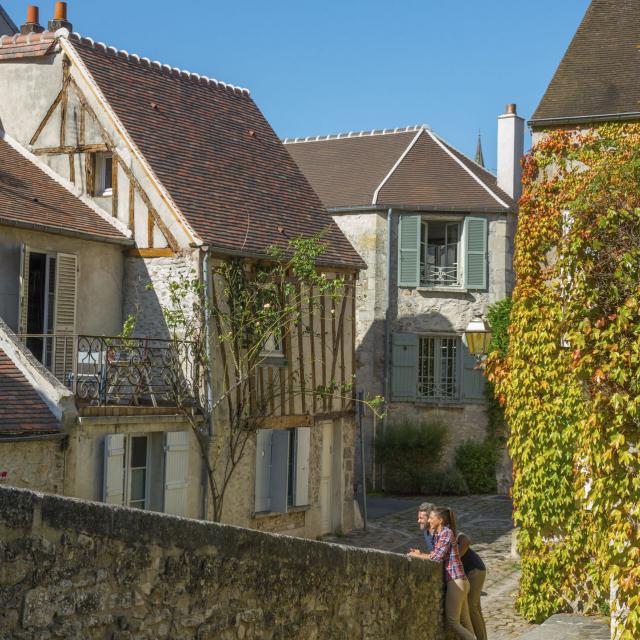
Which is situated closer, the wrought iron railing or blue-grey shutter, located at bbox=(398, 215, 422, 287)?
blue-grey shutter, located at bbox=(398, 215, 422, 287)

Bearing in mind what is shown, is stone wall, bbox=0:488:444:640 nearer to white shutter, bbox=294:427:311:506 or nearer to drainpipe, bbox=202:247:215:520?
drainpipe, bbox=202:247:215:520

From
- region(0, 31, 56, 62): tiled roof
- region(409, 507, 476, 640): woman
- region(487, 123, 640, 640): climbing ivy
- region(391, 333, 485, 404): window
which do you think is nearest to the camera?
region(487, 123, 640, 640): climbing ivy

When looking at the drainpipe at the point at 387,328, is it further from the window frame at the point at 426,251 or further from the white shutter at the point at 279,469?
the white shutter at the point at 279,469

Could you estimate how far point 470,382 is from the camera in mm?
22359

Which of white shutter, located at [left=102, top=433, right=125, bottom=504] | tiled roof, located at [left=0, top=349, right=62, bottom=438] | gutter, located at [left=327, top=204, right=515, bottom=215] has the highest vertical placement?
gutter, located at [left=327, top=204, right=515, bottom=215]

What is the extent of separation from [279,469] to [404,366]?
23.4 feet

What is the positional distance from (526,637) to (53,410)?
221 inches

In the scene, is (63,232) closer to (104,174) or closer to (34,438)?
(104,174)

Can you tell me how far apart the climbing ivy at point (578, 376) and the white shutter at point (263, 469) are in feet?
15.2

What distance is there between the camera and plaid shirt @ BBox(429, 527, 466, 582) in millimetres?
8812

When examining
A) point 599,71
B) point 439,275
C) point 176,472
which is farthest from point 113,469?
point 439,275

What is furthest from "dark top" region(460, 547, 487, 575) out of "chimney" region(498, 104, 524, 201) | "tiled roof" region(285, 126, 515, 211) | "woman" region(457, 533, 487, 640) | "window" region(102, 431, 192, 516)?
"chimney" region(498, 104, 524, 201)

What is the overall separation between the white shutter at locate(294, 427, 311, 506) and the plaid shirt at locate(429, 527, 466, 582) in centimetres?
761

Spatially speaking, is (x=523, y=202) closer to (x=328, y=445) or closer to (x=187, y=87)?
(x=328, y=445)
